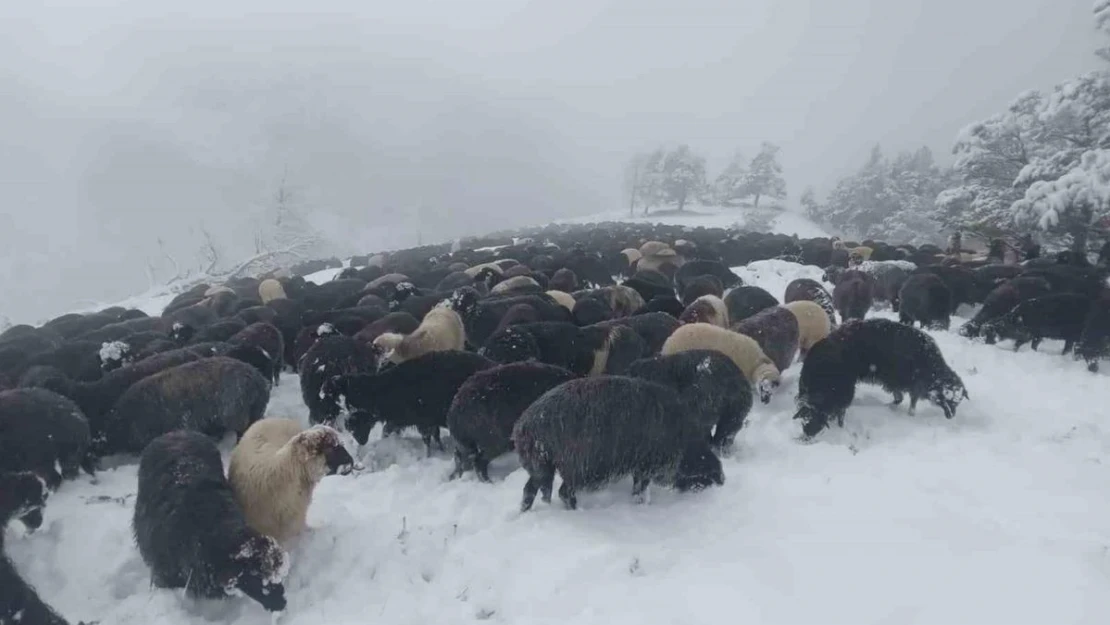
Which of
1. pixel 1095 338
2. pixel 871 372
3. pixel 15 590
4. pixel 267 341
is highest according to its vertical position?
pixel 1095 338

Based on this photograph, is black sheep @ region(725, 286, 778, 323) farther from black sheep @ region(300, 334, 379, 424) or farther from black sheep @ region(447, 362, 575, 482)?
black sheep @ region(300, 334, 379, 424)

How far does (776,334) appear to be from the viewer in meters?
9.52

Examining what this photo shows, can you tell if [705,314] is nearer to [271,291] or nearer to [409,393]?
[409,393]

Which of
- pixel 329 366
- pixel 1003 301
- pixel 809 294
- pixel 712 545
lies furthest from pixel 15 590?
pixel 1003 301

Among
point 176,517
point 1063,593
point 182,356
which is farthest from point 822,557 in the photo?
point 182,356

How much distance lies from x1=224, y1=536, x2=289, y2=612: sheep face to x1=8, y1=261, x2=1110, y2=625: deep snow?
0.71ft

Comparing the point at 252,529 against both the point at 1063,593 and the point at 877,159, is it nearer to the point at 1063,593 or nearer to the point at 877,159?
the point at 1063,593

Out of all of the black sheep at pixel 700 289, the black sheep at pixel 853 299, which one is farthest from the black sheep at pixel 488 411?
the black sheep at pixel 853 299

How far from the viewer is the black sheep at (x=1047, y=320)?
32.8 ft

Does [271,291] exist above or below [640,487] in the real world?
below

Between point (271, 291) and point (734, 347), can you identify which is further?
point (271, 291)

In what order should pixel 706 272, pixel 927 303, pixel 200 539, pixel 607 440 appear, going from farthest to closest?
pixel 706 272
pixel 927 303
pixel 607 440
pixel 200 539

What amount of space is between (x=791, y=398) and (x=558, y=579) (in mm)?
5069

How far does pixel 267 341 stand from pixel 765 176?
280ft
